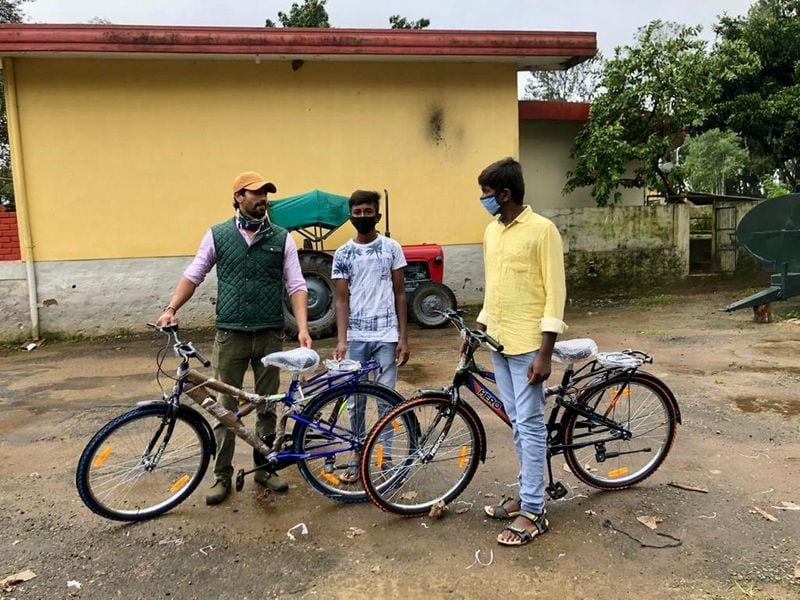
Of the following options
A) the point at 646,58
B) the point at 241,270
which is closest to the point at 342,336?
the point at 241,270

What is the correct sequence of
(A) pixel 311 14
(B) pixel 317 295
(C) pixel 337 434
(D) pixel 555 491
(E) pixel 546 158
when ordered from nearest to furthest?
1. (D) pixel 555 491
2. (C) pixel 337 434
3. (B) pixel 317 295
4. (E) pixel 546 158
5. (A) pixel 311 14

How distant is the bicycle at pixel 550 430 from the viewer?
307 centimetres

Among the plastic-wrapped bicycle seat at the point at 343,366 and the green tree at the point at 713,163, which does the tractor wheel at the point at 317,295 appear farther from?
the green tree at the point at 713,163

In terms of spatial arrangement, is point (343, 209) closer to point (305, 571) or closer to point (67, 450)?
point (67, 450)

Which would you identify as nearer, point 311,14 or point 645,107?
point 645,107

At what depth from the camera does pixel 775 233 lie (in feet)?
26.4

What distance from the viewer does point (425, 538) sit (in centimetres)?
296

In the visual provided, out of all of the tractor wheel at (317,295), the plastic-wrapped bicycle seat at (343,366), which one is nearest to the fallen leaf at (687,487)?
the plastic-wrapped bicycle seat at (343,366)

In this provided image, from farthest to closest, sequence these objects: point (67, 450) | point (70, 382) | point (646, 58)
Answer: point (646, 58) < point (70, 382) < point (67, 450)

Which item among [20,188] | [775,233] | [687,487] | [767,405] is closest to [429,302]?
[767,405]

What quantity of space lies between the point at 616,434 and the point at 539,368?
3.03 ft

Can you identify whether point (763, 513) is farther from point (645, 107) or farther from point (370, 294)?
point (645, 107)

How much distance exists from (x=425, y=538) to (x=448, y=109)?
7823 millimetres

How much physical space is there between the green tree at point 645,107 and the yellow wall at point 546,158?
60 cm
